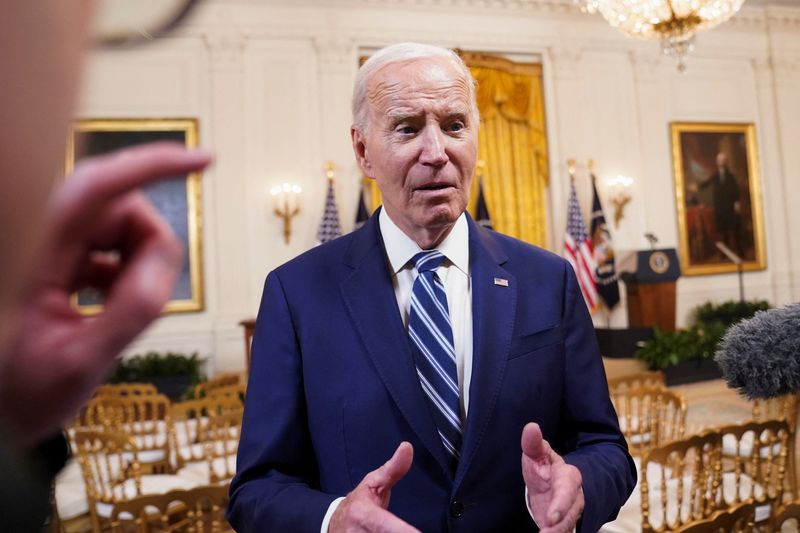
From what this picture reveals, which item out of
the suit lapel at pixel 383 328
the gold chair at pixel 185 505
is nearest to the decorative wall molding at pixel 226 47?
the gold chair at pixel 185 505

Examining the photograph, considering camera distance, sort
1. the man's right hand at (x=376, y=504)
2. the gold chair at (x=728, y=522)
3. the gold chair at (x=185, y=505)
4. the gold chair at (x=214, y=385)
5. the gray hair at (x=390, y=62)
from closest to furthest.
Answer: the man's right hand at (x=376, y=504)
the gray hair at (x=390, y=62)
the gold chair at (x=728, y=522)
the gold chair at (x=185, y=505)
the gold chair at (x=214, y=385)

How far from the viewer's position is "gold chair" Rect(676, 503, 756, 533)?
211 centimetres

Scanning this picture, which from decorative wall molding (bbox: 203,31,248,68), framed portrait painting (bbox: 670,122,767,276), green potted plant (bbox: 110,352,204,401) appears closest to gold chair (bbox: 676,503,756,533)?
green potted plant (bbox: 110,352,204,401)

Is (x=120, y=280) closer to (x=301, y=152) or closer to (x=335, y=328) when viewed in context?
(x=335, y=328)

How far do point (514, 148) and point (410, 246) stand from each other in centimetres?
1078

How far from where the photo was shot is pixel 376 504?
4.20ft

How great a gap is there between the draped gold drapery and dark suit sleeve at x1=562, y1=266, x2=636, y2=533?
10.1 m

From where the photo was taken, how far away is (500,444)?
1636 millimetres

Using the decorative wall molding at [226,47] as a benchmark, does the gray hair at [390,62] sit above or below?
below

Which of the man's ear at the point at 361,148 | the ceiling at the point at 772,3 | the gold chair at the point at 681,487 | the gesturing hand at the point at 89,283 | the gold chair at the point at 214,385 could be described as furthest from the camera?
the ceiling at the point at 772,3

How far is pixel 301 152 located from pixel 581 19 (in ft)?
19.3

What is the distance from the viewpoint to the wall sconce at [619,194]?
12.3 meters

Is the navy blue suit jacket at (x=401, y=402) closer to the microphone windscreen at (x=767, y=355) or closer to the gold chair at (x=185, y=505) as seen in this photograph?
the microphone windscreen at (x=767, y=355)

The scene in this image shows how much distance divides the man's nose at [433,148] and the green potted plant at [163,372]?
8297 millimetres
